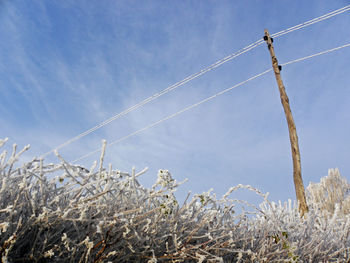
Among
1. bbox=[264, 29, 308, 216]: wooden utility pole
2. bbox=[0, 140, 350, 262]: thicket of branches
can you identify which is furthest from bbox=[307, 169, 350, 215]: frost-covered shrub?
bbox=[0, 140, 350, 262]: thicket of branches

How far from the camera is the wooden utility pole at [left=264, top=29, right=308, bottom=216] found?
629 cm

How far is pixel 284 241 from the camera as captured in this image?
236 cm

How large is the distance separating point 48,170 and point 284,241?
173cm

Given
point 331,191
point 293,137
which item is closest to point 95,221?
point 293,137

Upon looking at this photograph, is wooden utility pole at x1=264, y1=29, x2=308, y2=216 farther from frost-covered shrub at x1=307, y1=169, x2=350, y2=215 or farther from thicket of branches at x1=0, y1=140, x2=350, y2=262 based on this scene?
frost-covered shrub at x1=307, y1=169, x2=350, y2=215

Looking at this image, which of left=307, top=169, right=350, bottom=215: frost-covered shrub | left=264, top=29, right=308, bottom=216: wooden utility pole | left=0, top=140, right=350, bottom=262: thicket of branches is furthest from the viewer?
left=307, top=169, right=350, bottom=215: frost-covered shrub

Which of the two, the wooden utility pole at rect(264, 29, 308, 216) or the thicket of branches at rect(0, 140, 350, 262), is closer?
the thicket of branches at rect(0, 140, 350, 262)

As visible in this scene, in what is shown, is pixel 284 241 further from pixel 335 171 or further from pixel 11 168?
pixel 335 171

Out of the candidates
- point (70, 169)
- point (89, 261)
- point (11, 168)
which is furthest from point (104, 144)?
point (89, 261)

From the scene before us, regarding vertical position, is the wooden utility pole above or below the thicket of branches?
above

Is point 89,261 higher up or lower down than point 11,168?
lower down

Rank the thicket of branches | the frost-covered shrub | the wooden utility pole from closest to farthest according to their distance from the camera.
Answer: the thicket of branches
the wooden utility pole
the frost-covered shrub

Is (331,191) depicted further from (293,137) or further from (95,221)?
(95,221)

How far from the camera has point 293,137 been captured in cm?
710
